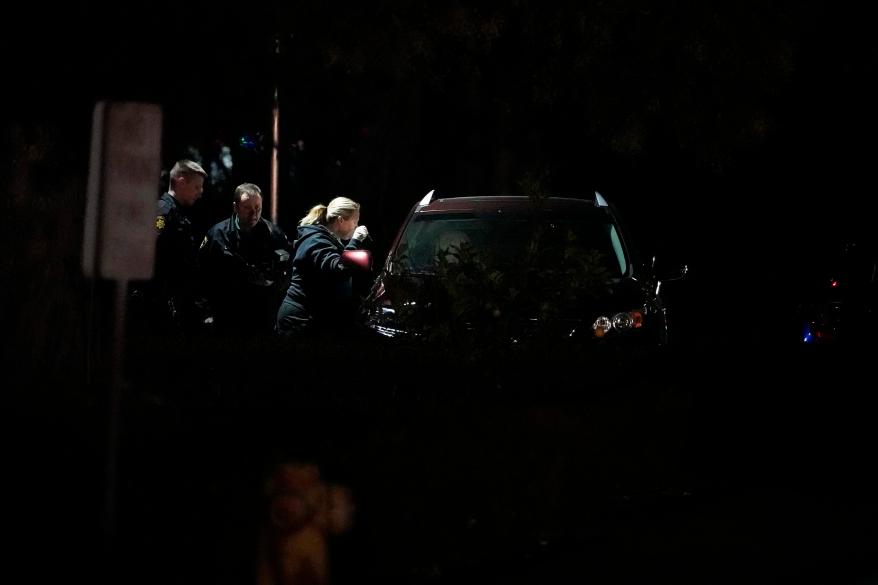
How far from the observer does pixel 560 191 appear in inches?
1066

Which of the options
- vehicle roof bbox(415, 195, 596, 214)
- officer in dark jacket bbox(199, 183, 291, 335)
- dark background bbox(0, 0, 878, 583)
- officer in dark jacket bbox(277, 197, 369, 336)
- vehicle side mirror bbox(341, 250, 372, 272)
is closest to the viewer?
dark background bbox(0, 0, 878, 583)

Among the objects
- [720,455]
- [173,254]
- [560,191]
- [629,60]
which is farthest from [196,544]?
[560,191]

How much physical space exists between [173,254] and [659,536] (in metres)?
5.43

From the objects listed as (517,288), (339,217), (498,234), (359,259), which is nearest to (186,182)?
(339,217)

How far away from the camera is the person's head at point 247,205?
1312 centimetres

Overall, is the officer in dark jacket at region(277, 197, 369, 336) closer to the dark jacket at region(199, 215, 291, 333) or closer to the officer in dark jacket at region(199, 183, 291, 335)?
the officer in dark jacket at region(199, 183, 291, 335)

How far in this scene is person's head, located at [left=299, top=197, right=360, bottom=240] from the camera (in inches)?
486

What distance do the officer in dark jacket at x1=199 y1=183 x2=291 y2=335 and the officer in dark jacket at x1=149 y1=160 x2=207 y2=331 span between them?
0.44 m

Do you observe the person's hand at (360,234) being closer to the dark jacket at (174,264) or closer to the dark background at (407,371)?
the dark background at (407,371)

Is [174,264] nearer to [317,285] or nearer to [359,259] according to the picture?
[317,285]

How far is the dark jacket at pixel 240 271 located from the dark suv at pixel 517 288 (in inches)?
60.3

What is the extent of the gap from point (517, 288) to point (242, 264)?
3.64 m

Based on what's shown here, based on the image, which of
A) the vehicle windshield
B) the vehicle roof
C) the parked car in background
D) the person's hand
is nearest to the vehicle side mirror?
the vehicle windshield

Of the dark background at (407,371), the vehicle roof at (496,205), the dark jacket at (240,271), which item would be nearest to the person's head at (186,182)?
the dark background at (407,371)
